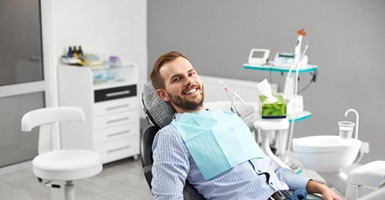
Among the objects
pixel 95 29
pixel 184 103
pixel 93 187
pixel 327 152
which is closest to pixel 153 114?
pixel 184 103

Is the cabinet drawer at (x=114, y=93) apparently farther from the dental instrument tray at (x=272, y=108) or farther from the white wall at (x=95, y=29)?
the dental instrument tray at (x=272, y=108)

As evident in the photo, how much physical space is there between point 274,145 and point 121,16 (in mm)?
1756

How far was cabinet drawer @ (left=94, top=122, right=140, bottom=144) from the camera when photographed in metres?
4.07

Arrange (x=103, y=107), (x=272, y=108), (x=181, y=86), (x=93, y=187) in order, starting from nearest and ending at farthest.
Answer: (x=181, y=86), (x=272, y=108), (x=93, y=187), (x=103, y=107)

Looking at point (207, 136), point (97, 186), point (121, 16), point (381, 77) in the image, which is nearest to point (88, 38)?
point (121, 16)

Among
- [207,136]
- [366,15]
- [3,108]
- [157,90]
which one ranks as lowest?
[3,108]

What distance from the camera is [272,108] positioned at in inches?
109

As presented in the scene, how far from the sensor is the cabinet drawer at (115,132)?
4.07 m

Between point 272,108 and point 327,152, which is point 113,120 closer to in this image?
point 272,108

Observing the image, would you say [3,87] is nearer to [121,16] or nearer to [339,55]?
[121,16]

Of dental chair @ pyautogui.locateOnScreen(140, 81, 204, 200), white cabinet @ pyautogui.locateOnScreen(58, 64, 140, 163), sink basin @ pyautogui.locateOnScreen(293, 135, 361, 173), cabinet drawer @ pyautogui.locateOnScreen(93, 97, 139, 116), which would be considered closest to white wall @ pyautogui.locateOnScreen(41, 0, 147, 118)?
white cabinet @ pyautogui.locateOnScreen(58, 64, 140, 163)

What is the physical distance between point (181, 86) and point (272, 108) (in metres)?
0.78

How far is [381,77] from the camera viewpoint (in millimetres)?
3713

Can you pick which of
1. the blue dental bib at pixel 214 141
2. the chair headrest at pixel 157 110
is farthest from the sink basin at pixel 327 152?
the chair headrest at pixel 157 110
